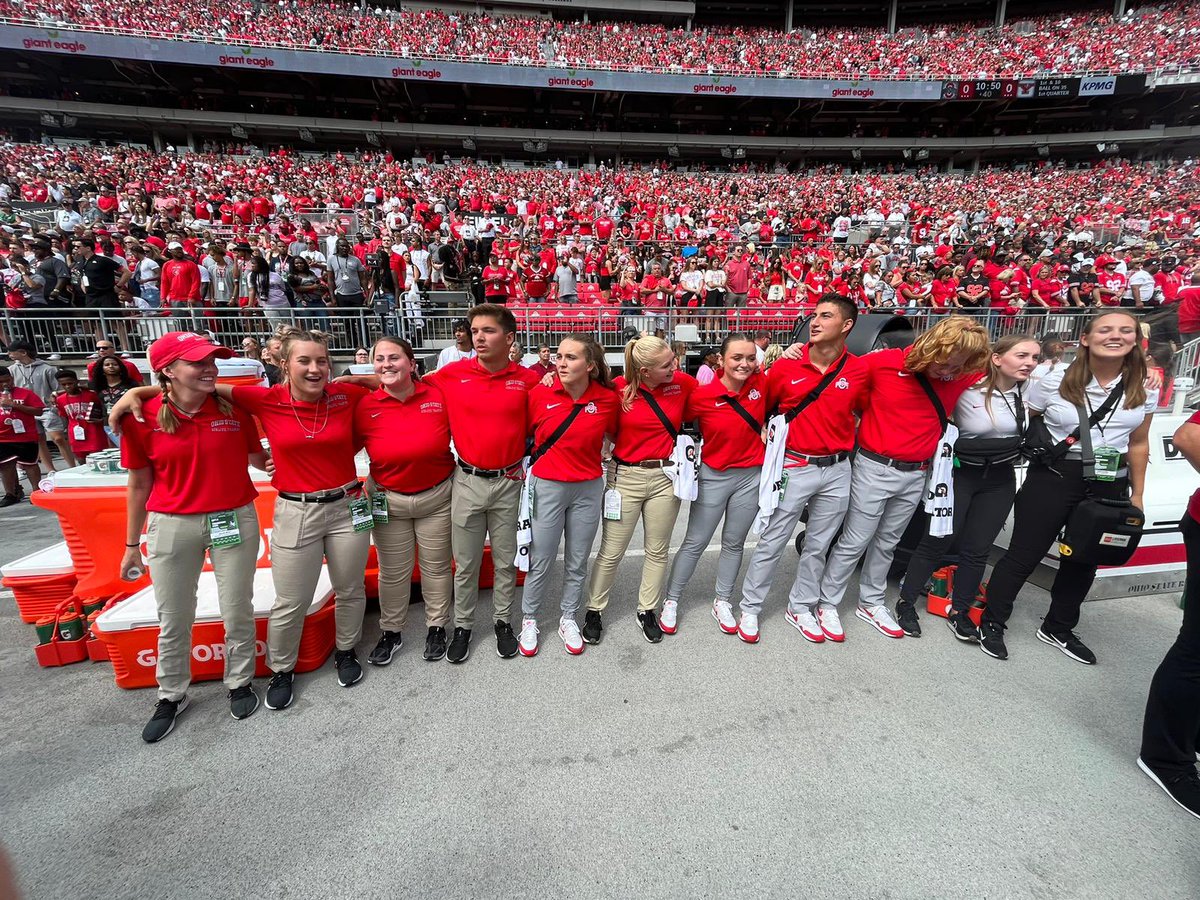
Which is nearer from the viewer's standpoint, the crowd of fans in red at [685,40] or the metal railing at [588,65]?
the metal railing at [588,65]

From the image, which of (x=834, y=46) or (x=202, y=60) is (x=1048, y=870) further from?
(x=834, y=46)

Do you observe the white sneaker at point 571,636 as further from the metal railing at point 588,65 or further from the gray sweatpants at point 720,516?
the metal railing at point 588,65

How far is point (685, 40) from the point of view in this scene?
122 ft

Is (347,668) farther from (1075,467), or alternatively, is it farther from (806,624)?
(1075,467)

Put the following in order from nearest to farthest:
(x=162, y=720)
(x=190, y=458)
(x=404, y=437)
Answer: (x=190, y=458) → (x=162, y=720) → (x=404, y=437)

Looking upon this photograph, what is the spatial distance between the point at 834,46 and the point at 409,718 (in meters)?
47.6

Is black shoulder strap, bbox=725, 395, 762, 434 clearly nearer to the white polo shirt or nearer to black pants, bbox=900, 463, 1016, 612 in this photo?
black pants, bbox=900, 463, 1016, 612

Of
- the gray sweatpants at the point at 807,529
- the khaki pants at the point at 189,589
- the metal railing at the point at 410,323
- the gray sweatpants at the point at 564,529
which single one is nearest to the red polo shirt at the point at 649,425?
the gray sweatpants at the point at 564,529

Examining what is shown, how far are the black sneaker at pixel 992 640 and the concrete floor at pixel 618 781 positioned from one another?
0.09 m

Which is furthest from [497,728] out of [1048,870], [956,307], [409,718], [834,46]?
[834,46]

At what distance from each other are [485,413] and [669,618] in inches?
75.2

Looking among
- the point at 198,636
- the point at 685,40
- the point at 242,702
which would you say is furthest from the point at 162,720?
the point at 685,40

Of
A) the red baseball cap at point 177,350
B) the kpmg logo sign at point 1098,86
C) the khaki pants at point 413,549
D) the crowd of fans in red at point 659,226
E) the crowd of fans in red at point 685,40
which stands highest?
the crowd of fans in red at point 685,40

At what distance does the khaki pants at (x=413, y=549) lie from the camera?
→ 10.8 feet
